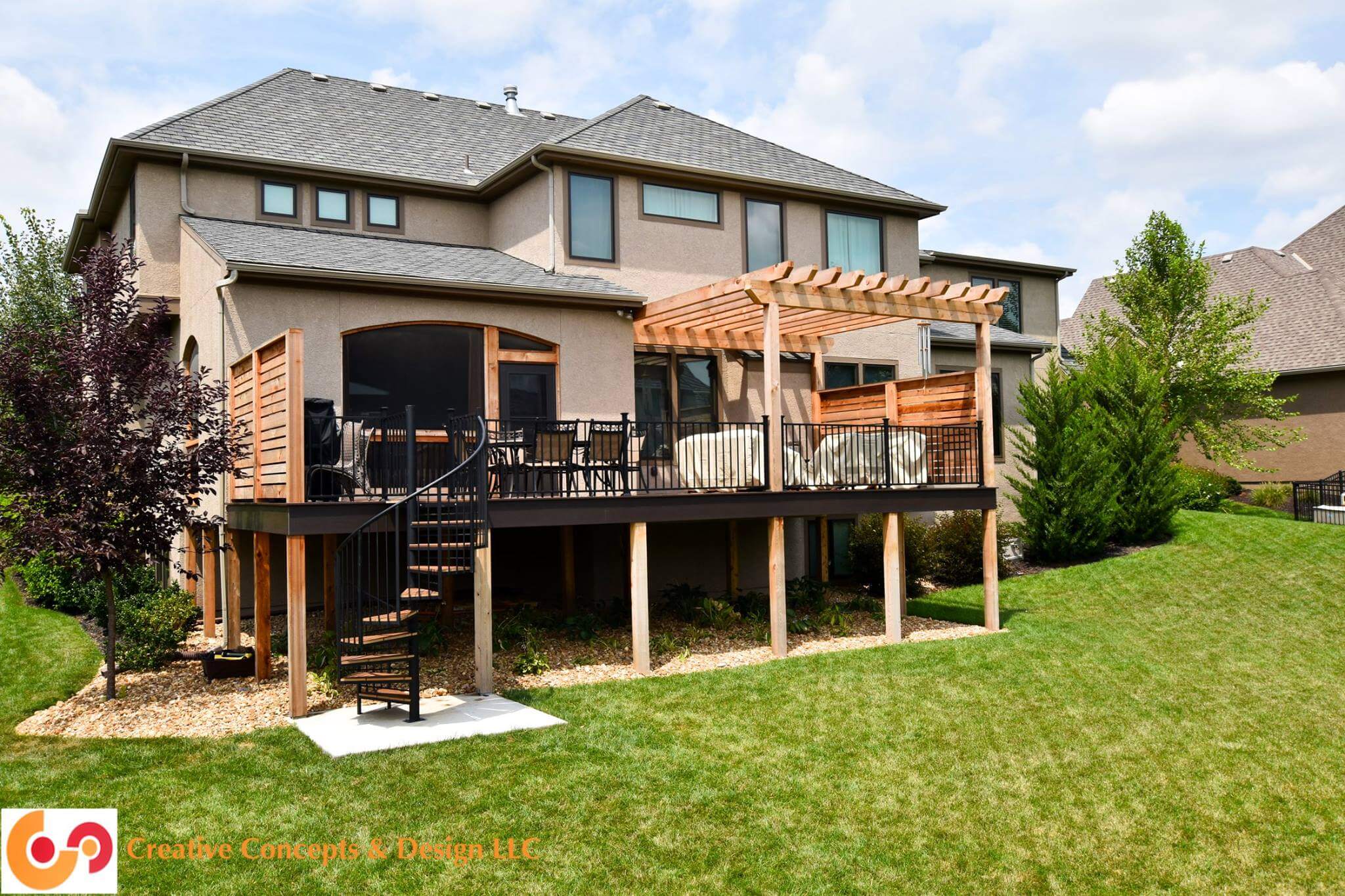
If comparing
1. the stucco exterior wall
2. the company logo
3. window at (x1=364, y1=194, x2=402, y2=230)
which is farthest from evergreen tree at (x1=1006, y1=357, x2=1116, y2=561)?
the company logo

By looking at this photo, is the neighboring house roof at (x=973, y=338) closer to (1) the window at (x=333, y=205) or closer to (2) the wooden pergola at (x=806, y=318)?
(2) the wooden pergola at (x=806, y=318)

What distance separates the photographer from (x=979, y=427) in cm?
1440

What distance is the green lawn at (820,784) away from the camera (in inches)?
233

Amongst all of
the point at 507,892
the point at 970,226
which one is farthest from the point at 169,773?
the point at 970,226

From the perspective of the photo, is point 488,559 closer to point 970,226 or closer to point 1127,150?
point 970,226

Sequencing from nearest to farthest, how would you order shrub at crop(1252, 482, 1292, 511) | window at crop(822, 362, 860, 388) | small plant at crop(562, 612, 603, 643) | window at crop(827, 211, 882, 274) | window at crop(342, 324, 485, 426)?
1. small plant at crop(562, 612, 603, 643)
2. window at crop(342, 324, 485, 426)
3. window at crop(827, 211, 882, 274)
4. window at crop(822, 362, 860, 388)
5. shrub at crop(1252, 482, 1292, 511)

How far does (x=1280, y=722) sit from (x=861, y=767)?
14.0 feet

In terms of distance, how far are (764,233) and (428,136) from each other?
6.21 metres

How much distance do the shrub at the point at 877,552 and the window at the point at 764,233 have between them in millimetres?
4709

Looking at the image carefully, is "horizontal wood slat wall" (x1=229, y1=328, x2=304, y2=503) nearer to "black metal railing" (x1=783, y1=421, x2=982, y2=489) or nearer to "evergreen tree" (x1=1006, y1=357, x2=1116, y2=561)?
"black metal railing" (x1=783, y1=421, x2=982, y2=489)

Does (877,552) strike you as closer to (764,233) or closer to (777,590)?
(777,590)

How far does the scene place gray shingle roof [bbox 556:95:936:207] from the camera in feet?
50.6

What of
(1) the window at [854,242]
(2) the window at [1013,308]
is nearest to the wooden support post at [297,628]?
(1) the window at [854,242]

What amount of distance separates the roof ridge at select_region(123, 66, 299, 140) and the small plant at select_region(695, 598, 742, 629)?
10.4 meters
